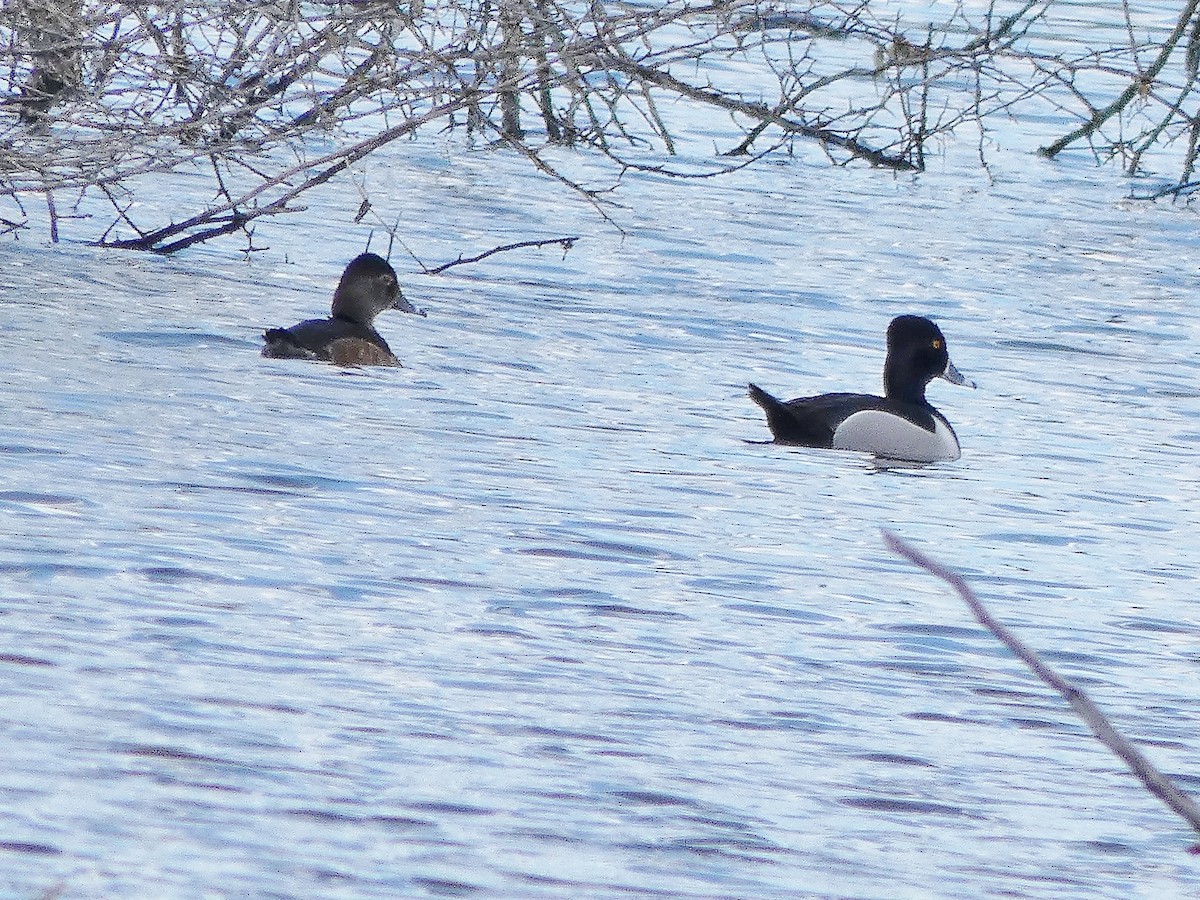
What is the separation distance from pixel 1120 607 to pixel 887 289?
291 inches

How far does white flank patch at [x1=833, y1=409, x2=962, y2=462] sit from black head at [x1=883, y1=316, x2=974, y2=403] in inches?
29.5

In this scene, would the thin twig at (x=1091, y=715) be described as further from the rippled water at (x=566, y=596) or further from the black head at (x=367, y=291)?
the black head at (x=367, y=291)

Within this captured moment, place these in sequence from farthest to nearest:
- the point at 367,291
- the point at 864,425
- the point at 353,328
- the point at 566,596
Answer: the point at 367,291 < the point at 353,328 < the point at 864,425 < the point at 566,596

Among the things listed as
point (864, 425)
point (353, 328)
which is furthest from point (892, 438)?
point (353, 328)

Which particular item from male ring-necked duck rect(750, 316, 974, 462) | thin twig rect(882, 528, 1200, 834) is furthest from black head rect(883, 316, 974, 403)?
thin twig rect(882, 528, 1200, 834)

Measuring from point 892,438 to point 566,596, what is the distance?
3.36 metres

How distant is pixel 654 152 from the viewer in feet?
70.9

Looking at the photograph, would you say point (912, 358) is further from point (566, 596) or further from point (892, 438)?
point (566, 596)

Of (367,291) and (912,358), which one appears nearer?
(912,358)

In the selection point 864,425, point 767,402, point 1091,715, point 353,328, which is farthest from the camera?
point 353,328

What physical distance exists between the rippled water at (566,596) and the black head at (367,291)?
245mm

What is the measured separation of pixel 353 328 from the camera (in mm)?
11875

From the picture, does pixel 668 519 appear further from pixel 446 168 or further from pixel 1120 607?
pixel 446 168

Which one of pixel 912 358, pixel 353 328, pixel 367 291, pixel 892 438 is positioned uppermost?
pixel 367 291
